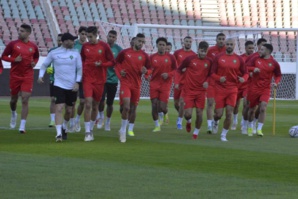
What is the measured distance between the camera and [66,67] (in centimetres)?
1617

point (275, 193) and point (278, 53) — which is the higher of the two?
point (275, 193)

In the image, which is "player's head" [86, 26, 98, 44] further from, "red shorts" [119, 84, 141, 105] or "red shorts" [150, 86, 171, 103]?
"red shorts" [150, 86, 171, 103]

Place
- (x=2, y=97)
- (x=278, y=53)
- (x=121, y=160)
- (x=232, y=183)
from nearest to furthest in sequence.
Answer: (x=232, y=183)
(x=121, y=160)
(x=2, y=97)
(x=278, y=53)

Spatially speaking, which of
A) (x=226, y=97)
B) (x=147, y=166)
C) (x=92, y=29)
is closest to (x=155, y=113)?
(x=226, y=97)

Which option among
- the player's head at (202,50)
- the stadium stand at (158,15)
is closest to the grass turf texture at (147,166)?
the player's head at (202,50)

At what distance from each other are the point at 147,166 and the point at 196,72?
6684 millimetres

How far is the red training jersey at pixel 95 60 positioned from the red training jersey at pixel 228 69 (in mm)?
2027

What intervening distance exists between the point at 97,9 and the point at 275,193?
41.3 meters

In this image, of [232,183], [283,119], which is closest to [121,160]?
[232,183]

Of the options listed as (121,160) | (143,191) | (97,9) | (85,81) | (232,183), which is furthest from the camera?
(97,9)

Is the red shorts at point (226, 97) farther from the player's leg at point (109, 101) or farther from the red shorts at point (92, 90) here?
the player's leg at point (109, 101)

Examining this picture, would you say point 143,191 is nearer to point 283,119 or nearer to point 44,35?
point 283,119

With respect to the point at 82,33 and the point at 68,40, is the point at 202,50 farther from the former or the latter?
the point at 68,40

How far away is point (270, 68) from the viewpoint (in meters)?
18.9
